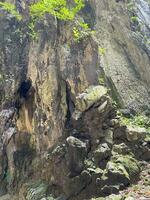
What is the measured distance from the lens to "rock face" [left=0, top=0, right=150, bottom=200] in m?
19.1

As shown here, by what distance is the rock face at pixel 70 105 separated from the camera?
19078mm

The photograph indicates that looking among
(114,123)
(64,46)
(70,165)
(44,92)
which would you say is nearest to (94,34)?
(64,46)

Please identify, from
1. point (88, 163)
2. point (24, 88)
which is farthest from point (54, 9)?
point (88, 163)

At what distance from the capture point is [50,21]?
23.4 m

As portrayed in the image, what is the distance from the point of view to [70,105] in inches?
853

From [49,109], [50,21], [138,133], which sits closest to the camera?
[138,133]

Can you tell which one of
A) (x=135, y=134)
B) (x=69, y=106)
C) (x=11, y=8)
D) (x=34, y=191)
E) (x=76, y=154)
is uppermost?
(x=11, y=8)

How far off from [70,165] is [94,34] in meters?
8.36

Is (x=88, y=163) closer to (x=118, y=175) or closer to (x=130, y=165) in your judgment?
(x=118, y=175)

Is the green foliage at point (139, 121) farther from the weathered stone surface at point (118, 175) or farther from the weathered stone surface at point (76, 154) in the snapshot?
the weathered stone surface at point (118, 175)

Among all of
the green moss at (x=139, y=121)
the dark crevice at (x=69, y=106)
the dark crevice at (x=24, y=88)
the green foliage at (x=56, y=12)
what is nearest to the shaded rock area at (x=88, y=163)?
the dark crevice at (x=69, y=106)

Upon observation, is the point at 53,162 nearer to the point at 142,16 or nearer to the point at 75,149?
the point at 75,149

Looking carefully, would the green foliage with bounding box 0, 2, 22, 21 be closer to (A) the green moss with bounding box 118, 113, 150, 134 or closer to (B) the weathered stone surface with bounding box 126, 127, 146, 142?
(A) the green moss with bounding box 118, 113, 150, 134

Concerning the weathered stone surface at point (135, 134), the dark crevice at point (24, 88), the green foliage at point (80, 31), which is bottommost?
the dark crevice at point (24, 88)
